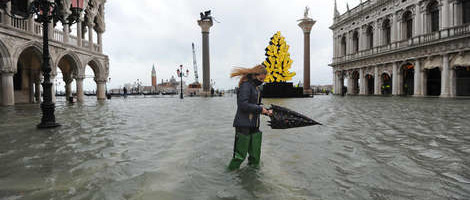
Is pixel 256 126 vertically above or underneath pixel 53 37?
underneath

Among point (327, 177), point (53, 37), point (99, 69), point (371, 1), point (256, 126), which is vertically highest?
point (371, 1)

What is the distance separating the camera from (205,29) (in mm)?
37625

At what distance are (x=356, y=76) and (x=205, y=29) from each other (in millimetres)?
24922

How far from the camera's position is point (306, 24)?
35000 mm

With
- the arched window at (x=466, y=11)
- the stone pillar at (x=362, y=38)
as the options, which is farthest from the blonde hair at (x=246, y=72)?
the stone pillar at (x=362, y=38)

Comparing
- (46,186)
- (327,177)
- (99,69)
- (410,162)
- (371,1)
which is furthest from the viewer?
(371,1)

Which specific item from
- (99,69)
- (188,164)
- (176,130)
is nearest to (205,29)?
(99,69)

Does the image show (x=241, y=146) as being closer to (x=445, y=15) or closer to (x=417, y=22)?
(x=445, y=15)

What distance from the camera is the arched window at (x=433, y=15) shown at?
24.5 metres

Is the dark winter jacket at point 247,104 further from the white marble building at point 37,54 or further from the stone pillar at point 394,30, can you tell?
the stone pillar at point 394,30

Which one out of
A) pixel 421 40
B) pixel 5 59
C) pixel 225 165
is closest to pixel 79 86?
pixel 5 59

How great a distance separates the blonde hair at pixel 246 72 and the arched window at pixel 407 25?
108ft

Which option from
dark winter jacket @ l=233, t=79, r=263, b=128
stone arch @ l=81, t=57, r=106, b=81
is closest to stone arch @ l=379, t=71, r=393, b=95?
stone arch @ l=81, t=57, r=106, b=81

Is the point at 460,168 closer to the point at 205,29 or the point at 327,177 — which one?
the point at 327,177
